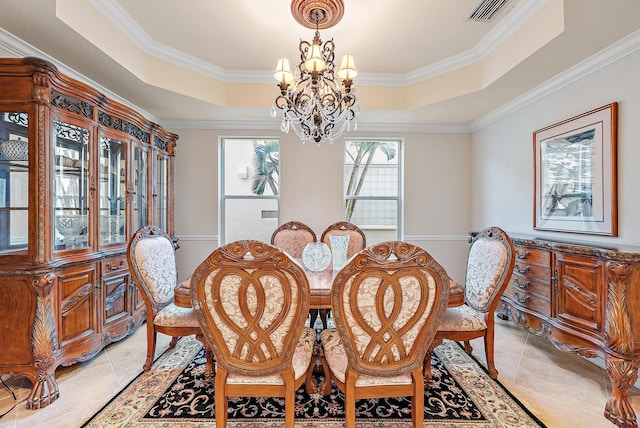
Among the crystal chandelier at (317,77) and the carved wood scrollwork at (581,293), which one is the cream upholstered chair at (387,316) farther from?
the crystal chandelier at (317,77)

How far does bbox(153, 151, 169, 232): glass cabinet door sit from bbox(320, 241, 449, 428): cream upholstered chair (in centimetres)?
278

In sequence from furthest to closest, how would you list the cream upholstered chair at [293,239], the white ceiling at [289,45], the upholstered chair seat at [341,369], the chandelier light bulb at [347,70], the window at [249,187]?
the window at [249,187]
the cream upholstered chair at [293,239]
the chandelier light bulb at [347,70]
the white ceiling at [289,45]
the upholstered chair seat at [341,369]

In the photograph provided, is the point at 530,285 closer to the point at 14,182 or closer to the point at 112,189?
the point at 112,189

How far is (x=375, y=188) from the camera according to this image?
4.34m

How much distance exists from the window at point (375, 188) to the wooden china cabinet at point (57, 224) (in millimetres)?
2747

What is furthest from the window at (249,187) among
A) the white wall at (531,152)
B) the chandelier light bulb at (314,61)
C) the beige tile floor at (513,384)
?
the white wall at (531,152)

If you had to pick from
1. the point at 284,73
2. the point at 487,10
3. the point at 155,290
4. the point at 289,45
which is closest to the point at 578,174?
the point at 487,10

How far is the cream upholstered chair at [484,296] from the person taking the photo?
200 cm

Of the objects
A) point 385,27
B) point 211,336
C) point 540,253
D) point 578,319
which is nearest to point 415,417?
point 211,336

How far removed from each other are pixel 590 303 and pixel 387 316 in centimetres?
150

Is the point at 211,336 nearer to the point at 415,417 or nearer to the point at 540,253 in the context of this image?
the point at 415,417

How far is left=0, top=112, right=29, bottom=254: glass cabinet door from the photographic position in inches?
75.5

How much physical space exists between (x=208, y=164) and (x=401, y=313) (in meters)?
3.53

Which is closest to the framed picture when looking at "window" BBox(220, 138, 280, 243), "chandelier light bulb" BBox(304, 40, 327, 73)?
"chandelier light bulb" BBox(304, 40, 327, 73)
